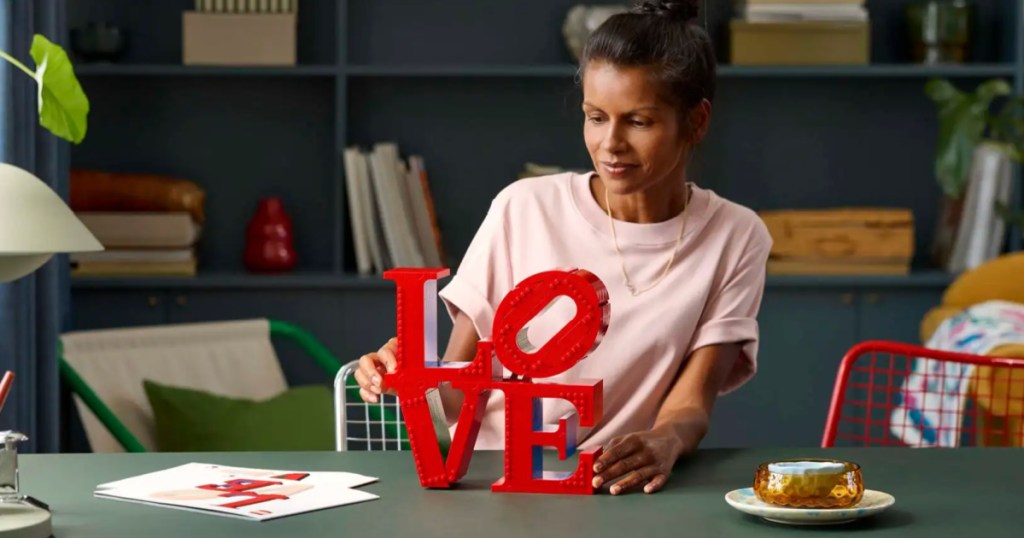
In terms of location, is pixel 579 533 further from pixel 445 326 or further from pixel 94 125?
pixel 94 125

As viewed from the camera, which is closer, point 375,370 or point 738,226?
point 375,370

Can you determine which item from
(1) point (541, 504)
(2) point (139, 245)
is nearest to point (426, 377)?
(1) point (541, 504)

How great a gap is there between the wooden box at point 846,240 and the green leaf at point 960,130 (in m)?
0.23

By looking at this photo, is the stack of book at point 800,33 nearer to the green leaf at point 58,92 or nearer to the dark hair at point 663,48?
the dark hair at point 663,48

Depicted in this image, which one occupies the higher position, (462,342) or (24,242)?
(24,242)

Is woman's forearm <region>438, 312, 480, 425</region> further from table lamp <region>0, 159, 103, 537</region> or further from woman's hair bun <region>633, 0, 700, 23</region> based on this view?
table lamp <region>0, 159, 103, 537</region>

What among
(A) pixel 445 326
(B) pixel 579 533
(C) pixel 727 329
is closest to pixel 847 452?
(C) pixel 727 329

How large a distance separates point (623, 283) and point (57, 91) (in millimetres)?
765

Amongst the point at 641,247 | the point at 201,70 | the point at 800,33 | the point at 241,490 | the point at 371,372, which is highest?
the point at 800,33

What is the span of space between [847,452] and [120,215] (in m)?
2.42

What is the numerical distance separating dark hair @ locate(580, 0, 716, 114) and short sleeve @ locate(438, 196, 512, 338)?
26 cm

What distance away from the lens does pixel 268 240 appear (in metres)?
4.02

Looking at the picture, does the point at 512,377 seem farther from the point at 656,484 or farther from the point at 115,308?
the point at 115,308

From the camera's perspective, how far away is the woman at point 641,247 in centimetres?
196
